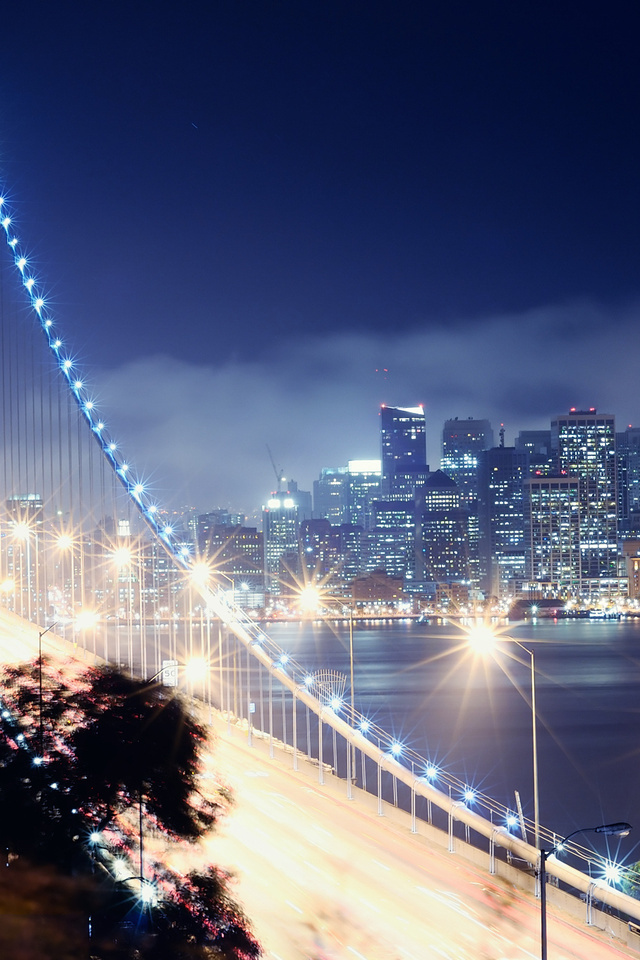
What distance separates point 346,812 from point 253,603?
13914cm

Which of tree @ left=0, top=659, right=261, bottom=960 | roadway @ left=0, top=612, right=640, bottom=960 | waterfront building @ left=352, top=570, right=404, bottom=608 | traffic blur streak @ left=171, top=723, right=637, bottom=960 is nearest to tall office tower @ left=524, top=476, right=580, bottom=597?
waterfront building @ left=352, top=570, right=404, bottom=608

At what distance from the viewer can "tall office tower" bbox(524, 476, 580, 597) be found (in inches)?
6860

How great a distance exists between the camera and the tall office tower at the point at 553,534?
572ft

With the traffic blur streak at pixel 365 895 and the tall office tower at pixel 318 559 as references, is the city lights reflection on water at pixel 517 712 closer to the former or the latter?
the traffic blur streak at pixel 365 895


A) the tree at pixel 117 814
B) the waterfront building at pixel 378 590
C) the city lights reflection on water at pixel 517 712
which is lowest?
the city lights reflection on water at pixel 517 712

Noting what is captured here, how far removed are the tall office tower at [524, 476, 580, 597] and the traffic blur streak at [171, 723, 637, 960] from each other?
155 meters

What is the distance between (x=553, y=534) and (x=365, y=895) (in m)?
171

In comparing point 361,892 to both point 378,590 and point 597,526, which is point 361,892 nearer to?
point 378,590

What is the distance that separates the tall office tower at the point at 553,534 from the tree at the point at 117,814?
16025 cm

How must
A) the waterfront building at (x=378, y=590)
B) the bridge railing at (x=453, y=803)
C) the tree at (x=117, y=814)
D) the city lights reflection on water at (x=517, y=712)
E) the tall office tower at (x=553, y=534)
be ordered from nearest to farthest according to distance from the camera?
1. the tree at (x=117, y=814)
2. the bridge railing at (x=453, y=803)
3. the city lights reflection on water at (x=517, y=712)
4. the waterfront building at (x=378, y=590)
5. the tall office tower at (x=553, y=534)

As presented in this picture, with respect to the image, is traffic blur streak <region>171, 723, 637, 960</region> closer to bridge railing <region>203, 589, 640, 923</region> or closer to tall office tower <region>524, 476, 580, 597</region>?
bridge railing <region>203, 589, 640, 923</region>

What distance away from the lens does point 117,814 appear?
10.8 m

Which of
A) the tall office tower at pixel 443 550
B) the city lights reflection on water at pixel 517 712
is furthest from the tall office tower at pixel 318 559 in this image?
the city lights reflection on water at pixel 517 712

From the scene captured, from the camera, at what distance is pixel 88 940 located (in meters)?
8.62
